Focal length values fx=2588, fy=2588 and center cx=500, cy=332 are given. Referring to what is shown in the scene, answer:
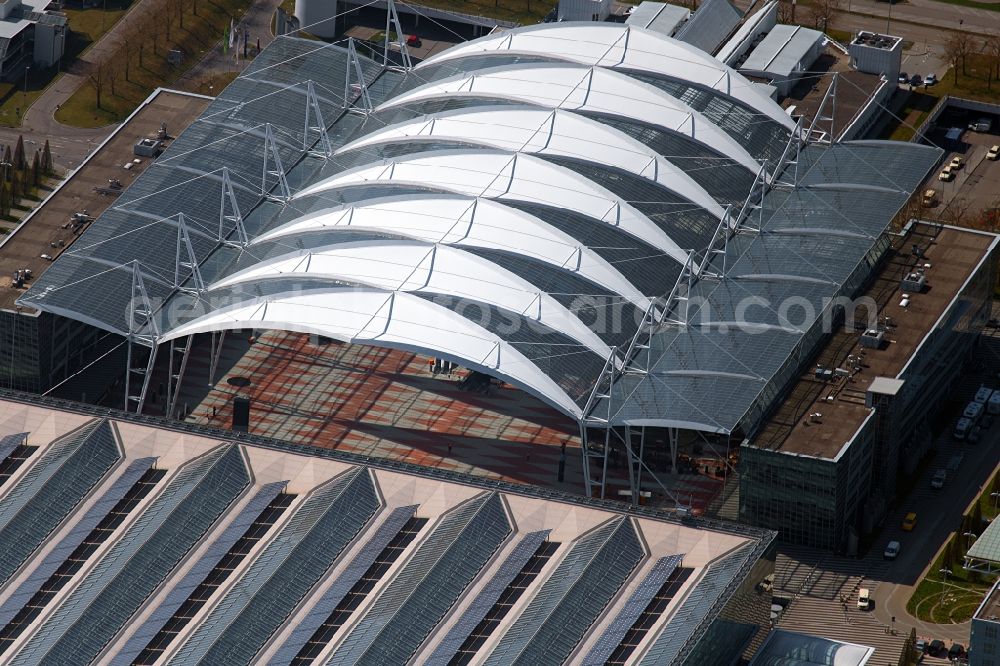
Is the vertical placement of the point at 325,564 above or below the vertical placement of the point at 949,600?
below

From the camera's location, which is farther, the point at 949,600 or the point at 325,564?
the point at 949,600

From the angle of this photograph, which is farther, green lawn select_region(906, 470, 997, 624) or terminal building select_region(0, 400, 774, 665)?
green lawn select_region(906, 470, 997, 624)

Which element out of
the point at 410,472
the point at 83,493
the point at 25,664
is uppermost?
the point at 410,472

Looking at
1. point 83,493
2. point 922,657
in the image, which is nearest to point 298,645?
point 83,493

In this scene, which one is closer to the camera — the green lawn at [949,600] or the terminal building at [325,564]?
the terminal building at [325,564]

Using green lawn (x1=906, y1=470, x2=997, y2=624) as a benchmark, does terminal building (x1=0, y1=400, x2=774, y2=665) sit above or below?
below

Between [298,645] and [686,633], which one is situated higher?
[686,633]

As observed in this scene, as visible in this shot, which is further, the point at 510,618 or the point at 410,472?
the point at 410,472

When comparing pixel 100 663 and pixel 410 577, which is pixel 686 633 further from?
pixel 100 663
